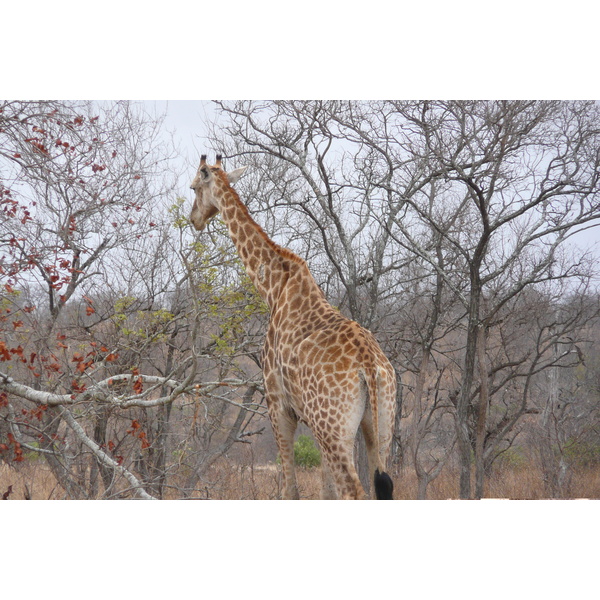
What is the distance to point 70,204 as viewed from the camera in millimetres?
5402

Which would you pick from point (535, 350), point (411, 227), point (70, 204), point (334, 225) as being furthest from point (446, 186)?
point (70, 204)

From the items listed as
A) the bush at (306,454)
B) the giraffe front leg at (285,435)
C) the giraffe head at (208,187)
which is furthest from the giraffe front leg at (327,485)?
the bush at (306,454)

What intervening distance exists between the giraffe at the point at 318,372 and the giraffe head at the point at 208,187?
0.29 feet

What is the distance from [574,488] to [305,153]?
3239 millimetres

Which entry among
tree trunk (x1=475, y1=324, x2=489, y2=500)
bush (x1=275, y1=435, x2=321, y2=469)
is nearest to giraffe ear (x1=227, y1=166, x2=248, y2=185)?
tree trunk (x1=475, y1=324, x2=489, y2=500)

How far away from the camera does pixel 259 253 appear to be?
4.04m

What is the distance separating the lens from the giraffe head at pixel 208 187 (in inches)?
167

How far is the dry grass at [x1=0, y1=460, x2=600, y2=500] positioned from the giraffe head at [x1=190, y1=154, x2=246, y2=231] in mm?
1826

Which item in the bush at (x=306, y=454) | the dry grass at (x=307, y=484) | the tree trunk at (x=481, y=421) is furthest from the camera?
the bush at (x=306, y=454)

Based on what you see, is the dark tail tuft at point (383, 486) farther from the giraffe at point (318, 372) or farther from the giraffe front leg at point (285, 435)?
the giraffe front leg at point (285, 435)

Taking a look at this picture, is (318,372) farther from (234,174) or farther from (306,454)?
(306,454)

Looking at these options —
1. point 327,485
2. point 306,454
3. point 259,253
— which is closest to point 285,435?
point 327,485

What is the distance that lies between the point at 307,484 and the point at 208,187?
2637mm

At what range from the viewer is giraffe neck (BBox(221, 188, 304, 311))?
392cm
